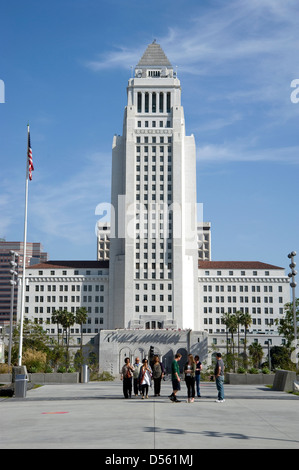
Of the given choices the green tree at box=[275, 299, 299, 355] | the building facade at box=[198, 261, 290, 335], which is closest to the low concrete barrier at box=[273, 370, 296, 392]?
the green tree at box=[275, 299, 299, 355]

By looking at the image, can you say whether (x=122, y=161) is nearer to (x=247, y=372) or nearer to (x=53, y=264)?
(x=53, y=264)

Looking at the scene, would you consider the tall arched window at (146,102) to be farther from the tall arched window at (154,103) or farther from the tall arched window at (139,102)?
the tall arched window at (154,103)

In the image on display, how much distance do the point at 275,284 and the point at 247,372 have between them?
109052mm

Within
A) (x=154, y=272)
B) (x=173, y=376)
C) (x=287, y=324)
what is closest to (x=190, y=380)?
(x=173, y=376)

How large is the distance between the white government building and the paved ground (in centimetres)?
10705

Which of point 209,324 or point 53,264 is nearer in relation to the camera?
point 209,324

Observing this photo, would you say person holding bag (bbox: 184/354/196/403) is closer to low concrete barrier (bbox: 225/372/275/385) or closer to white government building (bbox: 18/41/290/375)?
low concrete barrier (bbox: 225/372/275/385)

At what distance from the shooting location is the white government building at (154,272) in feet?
445

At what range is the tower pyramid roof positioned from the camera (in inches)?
6073

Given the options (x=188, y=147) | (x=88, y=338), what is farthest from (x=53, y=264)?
(x=188, y=147)

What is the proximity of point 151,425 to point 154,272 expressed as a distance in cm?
12224

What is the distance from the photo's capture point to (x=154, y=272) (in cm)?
13912

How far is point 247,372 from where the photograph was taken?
1887 inches

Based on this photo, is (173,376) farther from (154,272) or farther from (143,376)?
(154,272)
